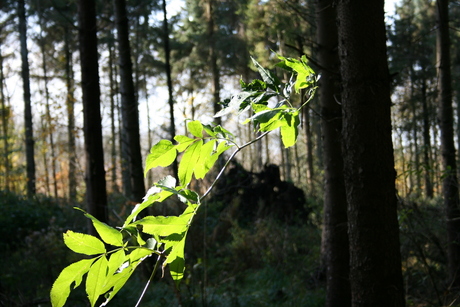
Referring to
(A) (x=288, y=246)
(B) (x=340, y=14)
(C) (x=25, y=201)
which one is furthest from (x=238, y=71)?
(B) (x=340, y=14)

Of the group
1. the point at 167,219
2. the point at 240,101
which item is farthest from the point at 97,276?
the point at 240,101

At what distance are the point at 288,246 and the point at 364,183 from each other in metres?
6.79

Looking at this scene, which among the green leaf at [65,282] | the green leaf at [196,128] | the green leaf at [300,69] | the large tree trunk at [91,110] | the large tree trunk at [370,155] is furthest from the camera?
the large tree trunk at [91,110]

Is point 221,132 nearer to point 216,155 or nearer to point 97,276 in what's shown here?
point 216,155

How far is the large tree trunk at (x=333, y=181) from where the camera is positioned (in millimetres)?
4445

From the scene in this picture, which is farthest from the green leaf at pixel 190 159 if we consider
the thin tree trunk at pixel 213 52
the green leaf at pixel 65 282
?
the thin tree trunk at pixel 213 52

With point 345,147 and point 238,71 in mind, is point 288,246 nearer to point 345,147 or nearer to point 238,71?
point 345,147

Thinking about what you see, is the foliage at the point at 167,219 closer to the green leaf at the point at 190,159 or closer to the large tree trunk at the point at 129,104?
the green leaf at the point at 190,159

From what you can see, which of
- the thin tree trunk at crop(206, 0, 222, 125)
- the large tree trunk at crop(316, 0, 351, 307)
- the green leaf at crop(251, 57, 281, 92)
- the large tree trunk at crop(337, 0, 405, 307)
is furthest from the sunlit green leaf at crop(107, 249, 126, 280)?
the thin tree trunk at crop(206, 0, 222, 125)

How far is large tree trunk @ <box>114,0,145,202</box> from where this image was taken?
6988mm

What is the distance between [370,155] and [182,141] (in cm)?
101

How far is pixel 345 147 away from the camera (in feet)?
5.49

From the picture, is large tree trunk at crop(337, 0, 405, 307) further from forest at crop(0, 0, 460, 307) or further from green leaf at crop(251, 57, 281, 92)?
green leaf at crop(251, 57, 281, 92)

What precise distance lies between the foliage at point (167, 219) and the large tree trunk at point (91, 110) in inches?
182
